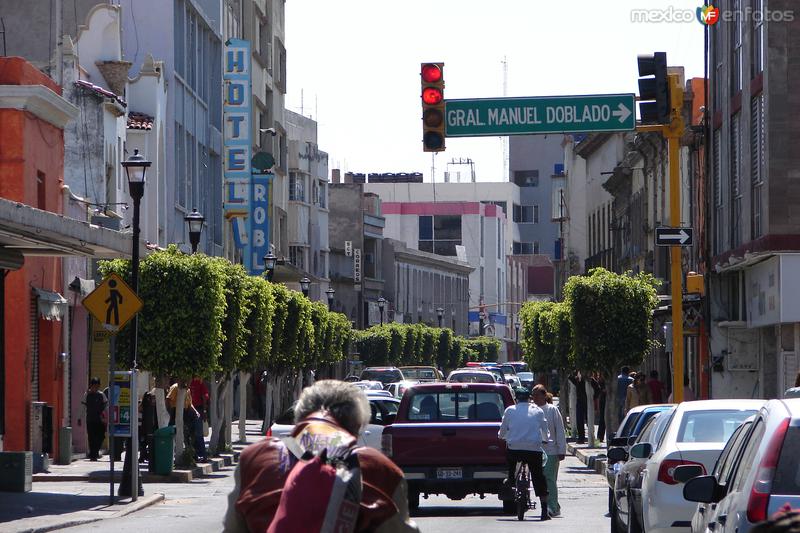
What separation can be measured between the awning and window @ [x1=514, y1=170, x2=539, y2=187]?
143m

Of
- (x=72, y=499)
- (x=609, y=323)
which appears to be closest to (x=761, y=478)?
(x=72, y=499)

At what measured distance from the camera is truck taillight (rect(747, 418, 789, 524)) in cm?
773

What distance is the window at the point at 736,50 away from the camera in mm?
36688

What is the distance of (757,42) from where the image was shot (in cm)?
3475

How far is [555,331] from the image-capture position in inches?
1818

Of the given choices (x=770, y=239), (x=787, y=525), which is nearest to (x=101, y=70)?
(x=770, y=239)

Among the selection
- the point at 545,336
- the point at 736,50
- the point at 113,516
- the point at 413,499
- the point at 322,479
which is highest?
the point at 736,50

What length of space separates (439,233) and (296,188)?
233 ft

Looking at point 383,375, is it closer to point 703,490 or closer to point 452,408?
point 452,408

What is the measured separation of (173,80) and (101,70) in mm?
8495

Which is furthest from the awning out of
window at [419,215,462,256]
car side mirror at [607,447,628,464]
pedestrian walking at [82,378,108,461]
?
window at [419,215,462,256]

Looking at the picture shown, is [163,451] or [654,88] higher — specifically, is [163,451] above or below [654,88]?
below

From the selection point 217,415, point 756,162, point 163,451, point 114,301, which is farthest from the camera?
point 217,415

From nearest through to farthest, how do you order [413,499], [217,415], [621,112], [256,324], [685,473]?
[685,473] → [413,499] → [621,112] → [217,415] → [256,324]
